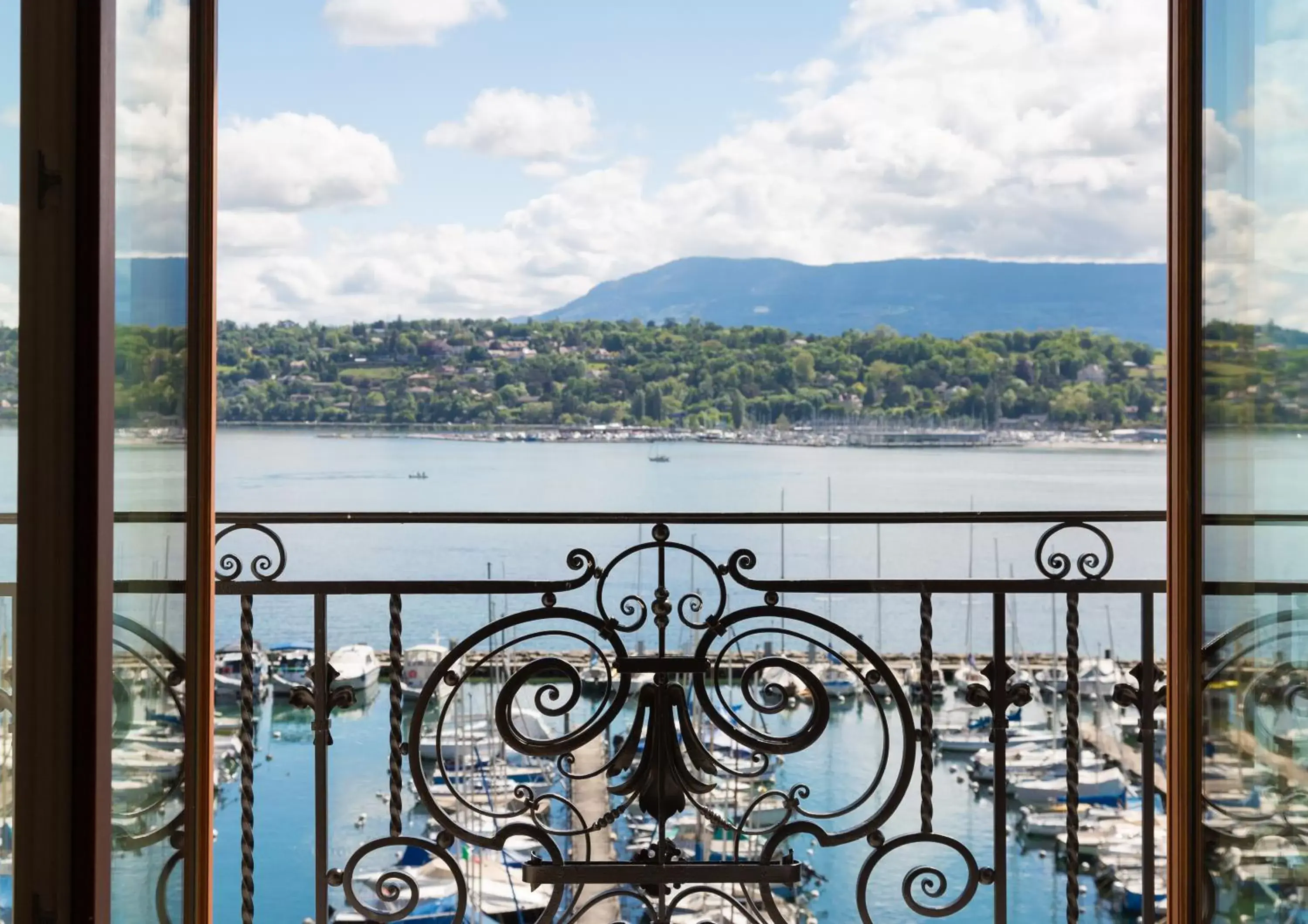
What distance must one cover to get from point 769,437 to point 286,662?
10535 mm

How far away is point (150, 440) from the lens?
143 centimetres

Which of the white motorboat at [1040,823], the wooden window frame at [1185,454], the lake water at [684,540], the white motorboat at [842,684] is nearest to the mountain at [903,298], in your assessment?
the lake water at [684,540]

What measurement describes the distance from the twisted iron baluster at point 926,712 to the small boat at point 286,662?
28.3 feet

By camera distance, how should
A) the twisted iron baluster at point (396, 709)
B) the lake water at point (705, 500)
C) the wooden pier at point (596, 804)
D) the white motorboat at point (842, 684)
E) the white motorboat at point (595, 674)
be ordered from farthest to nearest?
the lake water at point (705, 500) < the white motorboat at point (842, 684) < the wooden pier at point (596, 804) < the white motorboat at point (595, 674) < the twisted iron baluster at point (396, 709)

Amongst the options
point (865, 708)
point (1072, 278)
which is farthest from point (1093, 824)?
point (1072, 278)

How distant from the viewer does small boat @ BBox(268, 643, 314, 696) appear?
11219 millimetres

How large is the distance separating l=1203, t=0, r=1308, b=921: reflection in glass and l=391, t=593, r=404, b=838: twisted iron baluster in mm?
1329

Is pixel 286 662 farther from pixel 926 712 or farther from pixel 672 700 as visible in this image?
pixel 926 712

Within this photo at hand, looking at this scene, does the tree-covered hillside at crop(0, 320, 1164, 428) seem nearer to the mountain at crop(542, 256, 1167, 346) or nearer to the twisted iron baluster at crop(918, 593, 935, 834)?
the mountain at crop(542, 256, 1167, 346)

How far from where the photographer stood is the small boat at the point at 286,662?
36.8 ft

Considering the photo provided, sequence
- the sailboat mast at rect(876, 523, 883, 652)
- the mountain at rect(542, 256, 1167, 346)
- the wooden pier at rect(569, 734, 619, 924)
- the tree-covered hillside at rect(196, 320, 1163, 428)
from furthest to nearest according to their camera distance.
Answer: the mountain at rect(542, 256, 1167, 346), the tree-covered hillside at rect(196, 320, 1163, 428), the wooden pier at rect(569, 734, 619, 924), the sailboat mast at rect(876, 523, 883, 652)

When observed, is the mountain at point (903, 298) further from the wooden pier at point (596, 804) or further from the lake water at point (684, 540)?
the wooden pier at point (596, 804)

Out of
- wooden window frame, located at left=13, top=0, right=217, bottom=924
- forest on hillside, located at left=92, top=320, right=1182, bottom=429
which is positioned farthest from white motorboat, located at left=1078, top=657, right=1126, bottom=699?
wooden window frame, located at left=13, top=0, right=217, bottom=924

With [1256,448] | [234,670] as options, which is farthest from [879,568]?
[234,670]
